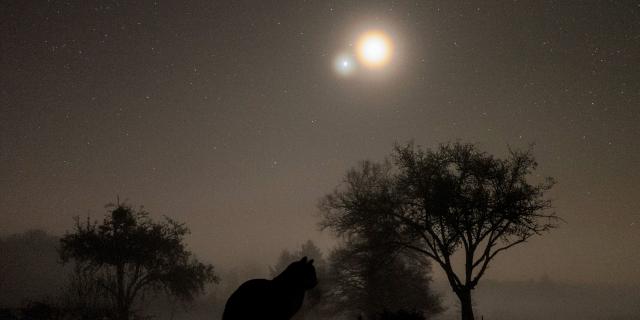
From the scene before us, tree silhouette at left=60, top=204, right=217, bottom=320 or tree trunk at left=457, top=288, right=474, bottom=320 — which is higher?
tree silhouette at left=60, top=204, right=217, bottom=320

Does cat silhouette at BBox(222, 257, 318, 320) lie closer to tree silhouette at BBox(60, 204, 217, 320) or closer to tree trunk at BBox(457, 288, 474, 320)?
tree trunk at BBox(457, 288, 474, 320)

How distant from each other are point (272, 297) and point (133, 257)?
86.1 ft

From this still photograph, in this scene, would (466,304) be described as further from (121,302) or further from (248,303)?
(121,302)

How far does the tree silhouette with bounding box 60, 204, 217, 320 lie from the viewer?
82.7 feet

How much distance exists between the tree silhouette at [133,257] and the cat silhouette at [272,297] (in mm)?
24373

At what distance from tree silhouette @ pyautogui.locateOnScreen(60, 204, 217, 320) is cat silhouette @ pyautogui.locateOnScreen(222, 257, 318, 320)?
960 inches

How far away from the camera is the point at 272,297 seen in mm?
4234

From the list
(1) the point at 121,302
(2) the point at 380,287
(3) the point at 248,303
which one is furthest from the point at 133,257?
(3) the point at 248,303

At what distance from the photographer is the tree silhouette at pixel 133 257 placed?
25.2m

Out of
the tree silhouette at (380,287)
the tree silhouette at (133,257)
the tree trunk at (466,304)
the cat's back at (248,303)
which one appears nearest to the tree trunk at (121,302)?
the tree silhouette at (133,257)

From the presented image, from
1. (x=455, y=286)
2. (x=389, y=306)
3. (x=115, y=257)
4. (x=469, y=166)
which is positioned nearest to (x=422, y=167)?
(x=469, y=166)

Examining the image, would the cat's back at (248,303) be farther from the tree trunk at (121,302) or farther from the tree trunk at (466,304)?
the tree trunk at (121,302)

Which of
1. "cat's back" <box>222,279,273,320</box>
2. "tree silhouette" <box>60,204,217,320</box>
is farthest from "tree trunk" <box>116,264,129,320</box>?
"cat's back" <box>222,279,273,320</box>

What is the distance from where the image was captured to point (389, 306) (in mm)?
27625
